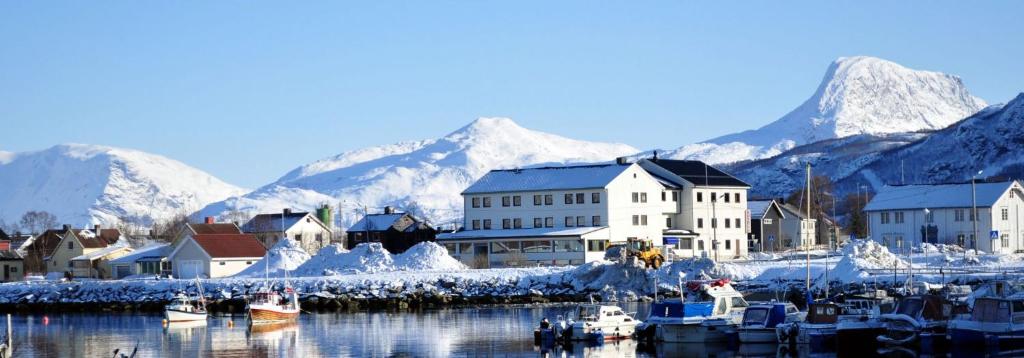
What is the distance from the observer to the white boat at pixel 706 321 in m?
48.8

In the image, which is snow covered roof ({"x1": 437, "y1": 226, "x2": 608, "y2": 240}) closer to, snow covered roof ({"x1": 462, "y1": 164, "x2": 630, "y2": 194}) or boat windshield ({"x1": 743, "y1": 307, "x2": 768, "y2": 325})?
snow covered roof ({"x1": 462, "y1": 164, "x2": 630, "y2": 194})

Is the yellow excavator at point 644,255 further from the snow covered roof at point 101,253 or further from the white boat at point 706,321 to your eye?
the snow covered roof at point 101,253

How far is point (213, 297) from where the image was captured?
78000 mm

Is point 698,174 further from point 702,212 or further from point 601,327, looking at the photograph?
point 601,327

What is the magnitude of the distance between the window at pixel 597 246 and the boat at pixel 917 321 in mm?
46666

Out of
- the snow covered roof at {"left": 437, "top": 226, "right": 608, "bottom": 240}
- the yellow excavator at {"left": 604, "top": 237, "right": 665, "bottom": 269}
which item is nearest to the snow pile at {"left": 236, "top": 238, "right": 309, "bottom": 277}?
the snow covered roof at {"left": 437, "top": 226, "right": 608, "bottom": 240}

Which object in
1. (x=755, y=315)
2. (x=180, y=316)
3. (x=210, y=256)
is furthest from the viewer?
(x=210, y=256)

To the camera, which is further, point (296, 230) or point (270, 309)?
point (296, 230)

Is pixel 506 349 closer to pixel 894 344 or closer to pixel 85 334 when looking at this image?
pixel 894 344

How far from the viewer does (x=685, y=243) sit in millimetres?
99562

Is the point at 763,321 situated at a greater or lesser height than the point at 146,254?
Result: lesser

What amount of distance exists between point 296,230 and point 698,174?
35717 mm

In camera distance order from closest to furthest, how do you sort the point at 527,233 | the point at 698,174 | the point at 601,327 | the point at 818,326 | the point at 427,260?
the point at 818,326
the point at 601,327
the point at 427,260
the point at 527,233
the point at 698,174

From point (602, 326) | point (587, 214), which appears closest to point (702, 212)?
point (587, 214)
